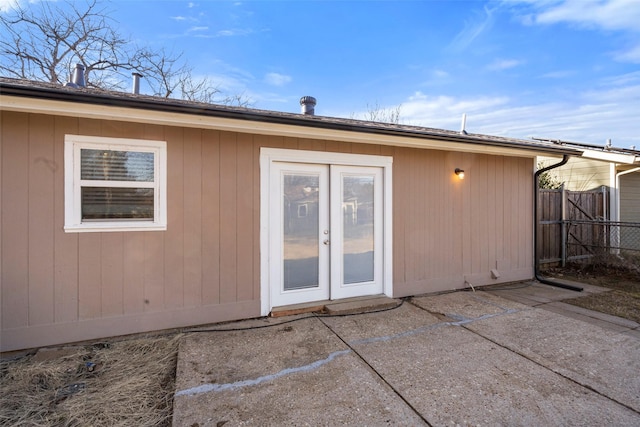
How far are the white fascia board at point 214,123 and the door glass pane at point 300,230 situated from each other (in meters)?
0.68

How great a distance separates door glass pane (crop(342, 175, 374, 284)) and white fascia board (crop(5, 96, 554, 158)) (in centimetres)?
67

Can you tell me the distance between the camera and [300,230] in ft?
14.0

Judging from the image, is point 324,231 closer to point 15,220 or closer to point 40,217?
point 40,217

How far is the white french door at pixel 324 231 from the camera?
4129 mm

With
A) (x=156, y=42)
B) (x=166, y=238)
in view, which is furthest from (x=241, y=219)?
(x=156, y=42)

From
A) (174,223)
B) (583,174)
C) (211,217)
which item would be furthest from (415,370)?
(583,174)

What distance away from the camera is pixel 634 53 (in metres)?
7.23

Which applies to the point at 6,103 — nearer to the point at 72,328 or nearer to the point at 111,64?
the point at 72,328

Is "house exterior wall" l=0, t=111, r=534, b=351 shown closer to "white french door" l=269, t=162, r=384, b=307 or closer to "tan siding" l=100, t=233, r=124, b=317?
"tan siding" l=100, t=233, r=124, b=317

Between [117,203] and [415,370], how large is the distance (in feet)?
11.7

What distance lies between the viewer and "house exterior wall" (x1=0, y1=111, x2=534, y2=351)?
9.95ft

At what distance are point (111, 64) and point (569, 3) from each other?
12.3 meters

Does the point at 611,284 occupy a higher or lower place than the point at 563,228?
lower

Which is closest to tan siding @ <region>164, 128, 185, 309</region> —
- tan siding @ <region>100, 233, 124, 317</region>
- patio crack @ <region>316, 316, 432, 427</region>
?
tan siding @ <region>100, 233, 124, 317</region>
